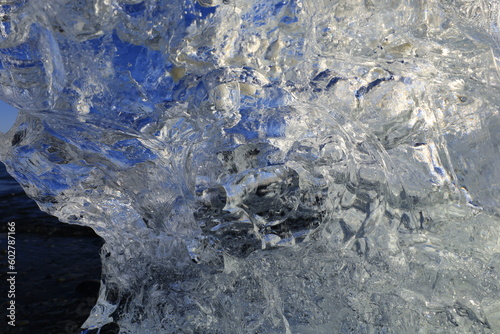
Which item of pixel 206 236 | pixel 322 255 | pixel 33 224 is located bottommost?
pixel 33 224

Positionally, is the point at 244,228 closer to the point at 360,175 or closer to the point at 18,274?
the point at 360,175

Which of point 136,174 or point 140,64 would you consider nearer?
point 140,64

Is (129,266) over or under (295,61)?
under

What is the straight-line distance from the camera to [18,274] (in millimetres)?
2584

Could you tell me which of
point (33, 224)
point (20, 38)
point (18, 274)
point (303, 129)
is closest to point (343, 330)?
point (303, 129)

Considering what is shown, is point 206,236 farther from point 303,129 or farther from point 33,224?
point 33,224

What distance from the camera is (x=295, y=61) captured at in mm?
1759

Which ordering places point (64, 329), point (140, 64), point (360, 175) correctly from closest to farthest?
point (140, 64), point (360, 175), point (64, 329)

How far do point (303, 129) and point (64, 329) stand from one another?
1434 mm

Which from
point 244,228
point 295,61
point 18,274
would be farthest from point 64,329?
point 295,61

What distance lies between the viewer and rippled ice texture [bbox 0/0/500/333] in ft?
5.14

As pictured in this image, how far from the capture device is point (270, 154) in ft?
5.16

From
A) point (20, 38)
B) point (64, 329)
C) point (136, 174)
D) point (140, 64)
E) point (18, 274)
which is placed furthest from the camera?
point (18, 274)

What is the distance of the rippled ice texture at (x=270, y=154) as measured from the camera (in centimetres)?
157
